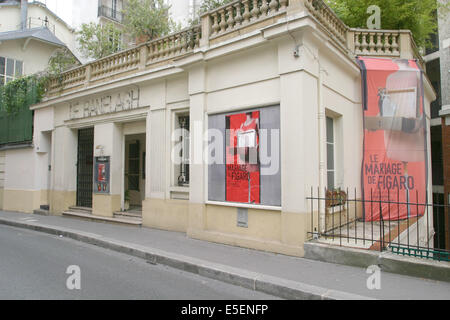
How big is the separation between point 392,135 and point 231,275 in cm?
582

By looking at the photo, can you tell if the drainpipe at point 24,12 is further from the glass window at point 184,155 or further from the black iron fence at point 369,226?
the black iron fence at point 369,226

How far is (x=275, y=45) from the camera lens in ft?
20.4

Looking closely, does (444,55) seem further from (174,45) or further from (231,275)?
(231,275)

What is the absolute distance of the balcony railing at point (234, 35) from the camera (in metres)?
6.50

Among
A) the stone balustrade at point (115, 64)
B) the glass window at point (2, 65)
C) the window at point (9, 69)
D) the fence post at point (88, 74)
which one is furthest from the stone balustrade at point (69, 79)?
the glass window at point (2, 65)

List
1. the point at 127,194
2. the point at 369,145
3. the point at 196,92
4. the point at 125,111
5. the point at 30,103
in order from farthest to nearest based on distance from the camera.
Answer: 1. the point at 30,103
2. the point at 127,194
3. the point at 125,111
4. the point at 369,145
5. the point at 196,92

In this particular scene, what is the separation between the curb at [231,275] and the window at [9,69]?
15.0 meters

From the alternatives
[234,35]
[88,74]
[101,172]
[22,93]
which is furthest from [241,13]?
[22,93]

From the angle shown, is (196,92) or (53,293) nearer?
(53,293)

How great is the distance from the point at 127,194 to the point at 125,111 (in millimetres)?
2986

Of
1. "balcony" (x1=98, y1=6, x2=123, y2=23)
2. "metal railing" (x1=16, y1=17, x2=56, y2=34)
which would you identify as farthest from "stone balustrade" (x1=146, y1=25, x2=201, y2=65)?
"metal railing" (x1=16, y1=17, x2=56, y2=34)
